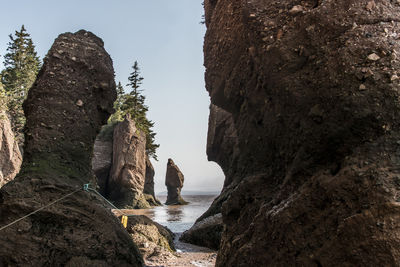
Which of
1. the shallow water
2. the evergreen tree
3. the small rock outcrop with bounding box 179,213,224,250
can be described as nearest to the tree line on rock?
the evergreen tree

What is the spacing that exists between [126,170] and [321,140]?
27185 mm

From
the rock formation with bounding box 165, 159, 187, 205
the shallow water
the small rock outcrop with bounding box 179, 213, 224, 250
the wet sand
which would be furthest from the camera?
the rock formation with bounding box 165, 159, 187, 205

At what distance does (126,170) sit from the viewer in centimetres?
2848

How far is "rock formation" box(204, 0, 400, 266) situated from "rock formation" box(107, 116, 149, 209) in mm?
25319

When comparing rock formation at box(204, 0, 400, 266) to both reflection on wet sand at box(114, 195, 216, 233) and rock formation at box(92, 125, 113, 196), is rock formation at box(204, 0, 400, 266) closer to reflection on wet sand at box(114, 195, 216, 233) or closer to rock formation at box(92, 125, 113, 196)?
reflection on wet sand at box(114, 195, 216, 233)

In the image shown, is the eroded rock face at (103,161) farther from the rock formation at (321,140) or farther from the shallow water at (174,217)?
the rock formation at (321,140)

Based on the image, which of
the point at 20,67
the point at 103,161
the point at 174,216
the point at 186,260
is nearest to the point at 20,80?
the point at 20,67

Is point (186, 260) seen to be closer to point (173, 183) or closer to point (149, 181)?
point (149, 181)

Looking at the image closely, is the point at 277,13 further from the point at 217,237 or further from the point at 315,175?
the point at 217,237

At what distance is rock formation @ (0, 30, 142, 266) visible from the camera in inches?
142

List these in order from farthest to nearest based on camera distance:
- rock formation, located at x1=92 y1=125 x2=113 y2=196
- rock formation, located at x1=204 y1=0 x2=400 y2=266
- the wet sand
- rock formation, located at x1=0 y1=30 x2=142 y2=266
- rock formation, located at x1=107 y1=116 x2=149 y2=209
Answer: rock formation, located at x1=92 y1=125 x2=113 y2=196 → rock formation, located at x1=107 y1=116 x2=149 y2=209 → the wet sand → rock formation, located at x1=0 y1=30 x2=142 y2=266 → rock formation, located at x1=204 y1=0 x2=400 y2=266

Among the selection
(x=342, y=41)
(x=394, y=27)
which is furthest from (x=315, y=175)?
(x=394, y=27)

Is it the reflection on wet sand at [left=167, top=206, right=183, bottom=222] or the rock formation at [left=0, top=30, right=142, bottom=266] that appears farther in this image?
the reflection on wet sand at [left=167, top=206, right=183, bottom=222]

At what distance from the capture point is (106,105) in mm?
5375
